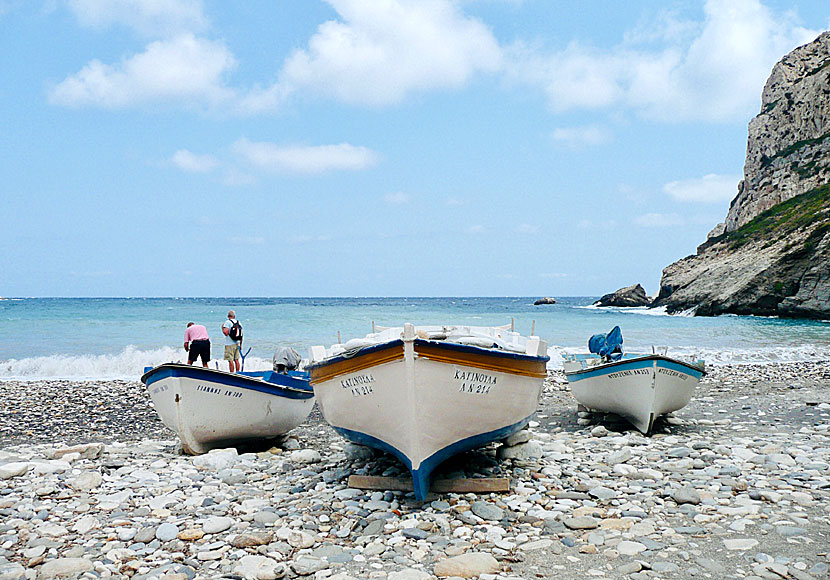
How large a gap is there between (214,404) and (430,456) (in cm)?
427

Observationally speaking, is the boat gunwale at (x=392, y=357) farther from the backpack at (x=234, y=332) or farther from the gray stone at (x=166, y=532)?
the backpack at (x=234, y=332)

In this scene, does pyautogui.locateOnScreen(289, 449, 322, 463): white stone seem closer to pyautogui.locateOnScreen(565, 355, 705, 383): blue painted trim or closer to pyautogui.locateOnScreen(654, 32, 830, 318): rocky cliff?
pyautogui.locateOnScreen(565, 355, 705, 383): blue painted trim

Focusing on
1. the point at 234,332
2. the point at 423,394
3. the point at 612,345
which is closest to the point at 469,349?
the point at 423,394

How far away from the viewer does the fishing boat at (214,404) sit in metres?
9.52

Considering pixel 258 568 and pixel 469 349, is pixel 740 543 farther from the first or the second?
pixel 258 568

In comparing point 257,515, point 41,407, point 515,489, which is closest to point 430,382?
point 515,489

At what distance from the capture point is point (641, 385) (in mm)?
10859

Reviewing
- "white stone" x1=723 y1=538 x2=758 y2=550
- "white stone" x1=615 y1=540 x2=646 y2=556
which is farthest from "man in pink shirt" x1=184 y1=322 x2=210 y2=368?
"white stone" x1=723 y1=538 x2=758 y2=550

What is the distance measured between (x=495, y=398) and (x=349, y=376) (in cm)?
183

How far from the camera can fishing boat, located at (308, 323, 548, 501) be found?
6.83 m

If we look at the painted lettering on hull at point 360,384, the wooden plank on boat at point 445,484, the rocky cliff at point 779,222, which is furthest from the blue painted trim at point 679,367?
the rocky cliff at point 779,222

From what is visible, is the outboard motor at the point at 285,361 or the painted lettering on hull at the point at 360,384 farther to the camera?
the outboard motor at the point at 285,361

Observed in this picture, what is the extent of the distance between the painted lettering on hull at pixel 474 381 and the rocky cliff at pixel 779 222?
180 feet

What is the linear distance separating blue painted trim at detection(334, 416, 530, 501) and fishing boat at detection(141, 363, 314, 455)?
2.33 meters
